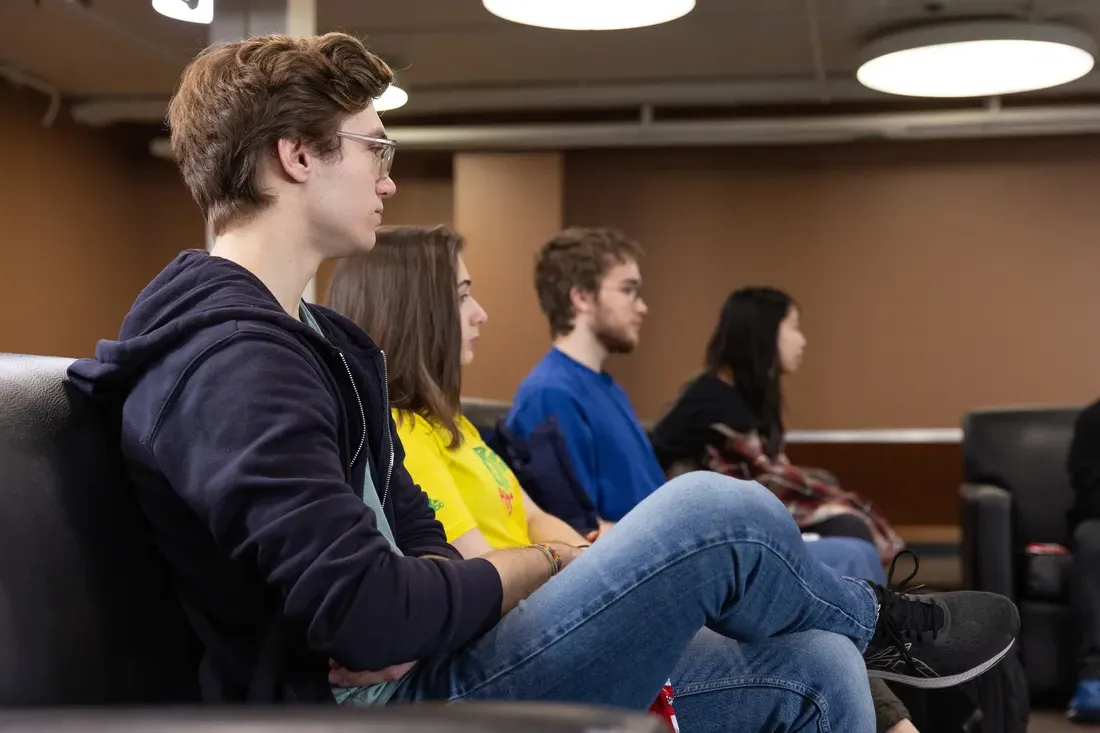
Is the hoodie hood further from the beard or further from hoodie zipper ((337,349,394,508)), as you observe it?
the beard

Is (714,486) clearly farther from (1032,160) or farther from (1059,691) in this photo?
(1032,160)

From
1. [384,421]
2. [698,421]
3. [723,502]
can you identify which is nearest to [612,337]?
[698,421]

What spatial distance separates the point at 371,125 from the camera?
1.54 metres

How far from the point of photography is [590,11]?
4.50 meters

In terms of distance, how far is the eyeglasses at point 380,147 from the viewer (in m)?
1.51

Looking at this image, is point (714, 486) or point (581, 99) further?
point (581, 99)

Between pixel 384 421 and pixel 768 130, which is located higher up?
pixel 768 130

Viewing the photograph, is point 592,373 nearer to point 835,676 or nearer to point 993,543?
point 993,543

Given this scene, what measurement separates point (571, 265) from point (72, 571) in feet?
7.85

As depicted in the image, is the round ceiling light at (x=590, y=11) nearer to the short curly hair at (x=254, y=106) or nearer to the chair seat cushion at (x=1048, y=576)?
the chair seat cushion at (x=1048, y=576)

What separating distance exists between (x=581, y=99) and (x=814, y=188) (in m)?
1.74

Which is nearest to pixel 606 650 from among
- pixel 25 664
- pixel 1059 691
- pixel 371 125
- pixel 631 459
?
pixel 25 664

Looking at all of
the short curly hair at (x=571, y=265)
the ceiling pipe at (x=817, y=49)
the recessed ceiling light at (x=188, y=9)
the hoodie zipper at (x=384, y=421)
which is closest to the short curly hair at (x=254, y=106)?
the hoodie zipper at (x=384, y=421)

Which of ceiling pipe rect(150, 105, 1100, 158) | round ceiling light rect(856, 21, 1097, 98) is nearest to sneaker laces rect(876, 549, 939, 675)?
round ceiling light rect(856, 21, 1097, 98)
